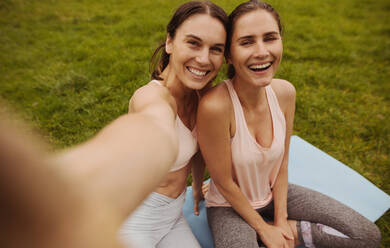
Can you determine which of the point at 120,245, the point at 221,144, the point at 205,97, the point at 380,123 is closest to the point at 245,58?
the point at 205,97

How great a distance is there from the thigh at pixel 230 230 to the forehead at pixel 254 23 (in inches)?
52.2

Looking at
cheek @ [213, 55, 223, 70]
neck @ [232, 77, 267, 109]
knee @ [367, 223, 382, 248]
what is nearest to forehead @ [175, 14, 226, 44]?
cheek @ [213, 55, 223, 70]

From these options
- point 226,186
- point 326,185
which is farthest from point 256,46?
point 326,185

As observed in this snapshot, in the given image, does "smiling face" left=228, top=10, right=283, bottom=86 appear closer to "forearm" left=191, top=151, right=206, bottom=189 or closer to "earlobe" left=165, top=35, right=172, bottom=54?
"earlobe" left=165, top=35, right=172, bottom=54

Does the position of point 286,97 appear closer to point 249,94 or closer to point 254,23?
point 249,94

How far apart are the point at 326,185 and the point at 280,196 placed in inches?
42.7

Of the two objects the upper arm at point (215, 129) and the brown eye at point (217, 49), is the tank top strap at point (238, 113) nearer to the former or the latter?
the upper arm at point (215, 129)

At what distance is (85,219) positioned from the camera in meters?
0.42

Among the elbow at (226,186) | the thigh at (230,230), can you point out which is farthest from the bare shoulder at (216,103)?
the thigh at (230,230)

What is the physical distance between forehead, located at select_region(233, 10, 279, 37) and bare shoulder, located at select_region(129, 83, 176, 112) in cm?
61

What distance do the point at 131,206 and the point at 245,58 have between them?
129 cm

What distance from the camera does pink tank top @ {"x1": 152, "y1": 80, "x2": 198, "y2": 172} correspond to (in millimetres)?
1729

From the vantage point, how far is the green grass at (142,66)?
3535 mm

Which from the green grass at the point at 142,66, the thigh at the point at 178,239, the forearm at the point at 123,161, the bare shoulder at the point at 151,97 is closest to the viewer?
the forearm at the point at 123,161
